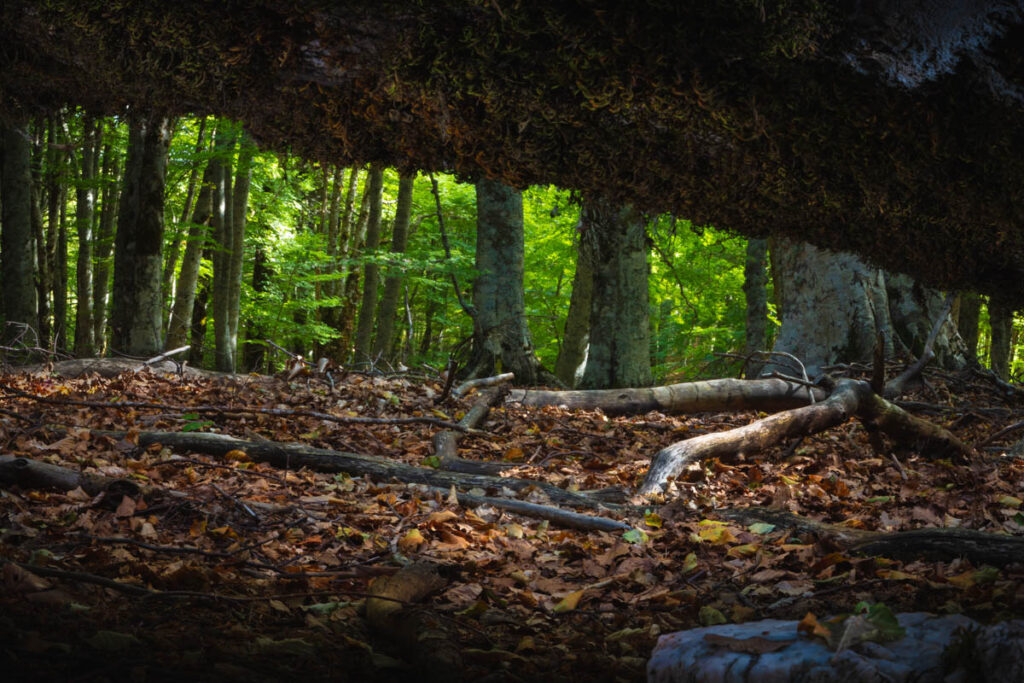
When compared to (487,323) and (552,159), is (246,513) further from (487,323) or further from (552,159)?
(487,323)

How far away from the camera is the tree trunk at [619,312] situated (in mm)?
9789

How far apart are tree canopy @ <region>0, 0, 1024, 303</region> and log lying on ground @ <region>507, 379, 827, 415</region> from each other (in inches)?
174

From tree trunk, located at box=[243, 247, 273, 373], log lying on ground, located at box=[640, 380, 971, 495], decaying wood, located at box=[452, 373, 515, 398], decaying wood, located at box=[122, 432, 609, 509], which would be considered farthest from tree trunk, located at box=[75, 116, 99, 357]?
log lying on ground, located at box=[640, 380, 971, 495]

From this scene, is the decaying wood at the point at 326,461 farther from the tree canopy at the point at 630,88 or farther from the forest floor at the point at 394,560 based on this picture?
the tree canopy at the point at 630,88

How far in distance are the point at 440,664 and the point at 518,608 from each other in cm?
73

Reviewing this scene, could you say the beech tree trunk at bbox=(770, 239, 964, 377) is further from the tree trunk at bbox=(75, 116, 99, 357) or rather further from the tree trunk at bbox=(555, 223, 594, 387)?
the tree trunk at bbox=(75, 116, 99, 357)

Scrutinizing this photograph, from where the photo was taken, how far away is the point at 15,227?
35.4 feet

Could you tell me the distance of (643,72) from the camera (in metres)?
2.62

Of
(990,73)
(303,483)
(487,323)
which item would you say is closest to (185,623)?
(303,483)

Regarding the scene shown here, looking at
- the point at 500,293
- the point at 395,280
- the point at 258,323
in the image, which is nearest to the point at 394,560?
the point at 500,293

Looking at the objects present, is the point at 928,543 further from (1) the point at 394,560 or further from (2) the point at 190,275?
(2) the point at 190,275

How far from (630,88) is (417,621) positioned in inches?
82.4

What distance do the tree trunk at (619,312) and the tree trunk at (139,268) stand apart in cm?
587

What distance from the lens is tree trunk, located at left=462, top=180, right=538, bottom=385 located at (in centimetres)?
923
